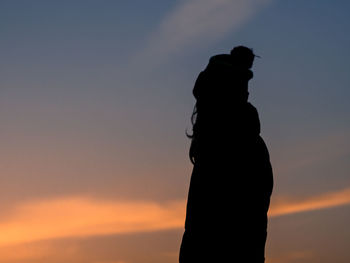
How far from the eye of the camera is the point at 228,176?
7.61 meters

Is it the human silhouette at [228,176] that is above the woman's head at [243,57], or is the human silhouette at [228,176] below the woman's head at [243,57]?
below

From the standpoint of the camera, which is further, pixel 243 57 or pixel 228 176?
pixel 243 57

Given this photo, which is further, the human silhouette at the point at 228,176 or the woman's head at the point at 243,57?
the woman's head at the point at 243,57

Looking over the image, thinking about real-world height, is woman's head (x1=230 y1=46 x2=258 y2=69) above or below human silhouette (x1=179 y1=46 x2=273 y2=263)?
above

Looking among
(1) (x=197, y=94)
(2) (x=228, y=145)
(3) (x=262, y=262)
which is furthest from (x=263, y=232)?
(1) (x=197, y=94)

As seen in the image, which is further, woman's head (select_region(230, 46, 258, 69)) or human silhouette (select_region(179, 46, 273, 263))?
woman's head (select_region(230, 46, 258, 69))

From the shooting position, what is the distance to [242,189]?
24.8 feet

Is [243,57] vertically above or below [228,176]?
above

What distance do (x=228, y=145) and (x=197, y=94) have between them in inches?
24.5

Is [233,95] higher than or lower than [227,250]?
higher

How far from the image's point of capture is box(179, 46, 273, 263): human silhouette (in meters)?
7.54

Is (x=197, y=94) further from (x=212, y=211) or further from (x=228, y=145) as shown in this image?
(x=212, y=211)

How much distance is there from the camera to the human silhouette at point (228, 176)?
297 inches

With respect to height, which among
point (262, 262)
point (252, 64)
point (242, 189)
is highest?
point (252, 64)
